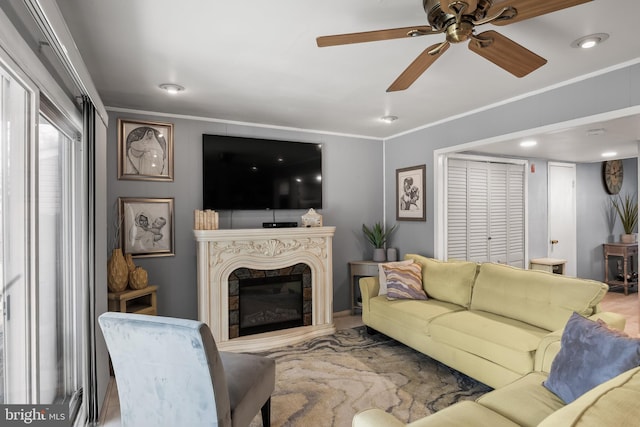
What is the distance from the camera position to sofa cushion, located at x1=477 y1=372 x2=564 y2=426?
160cm

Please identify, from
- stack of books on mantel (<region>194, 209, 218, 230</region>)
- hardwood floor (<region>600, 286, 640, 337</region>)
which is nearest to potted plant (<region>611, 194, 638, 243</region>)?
hardwood floor (<region>600, 286, 640, 337</region>)

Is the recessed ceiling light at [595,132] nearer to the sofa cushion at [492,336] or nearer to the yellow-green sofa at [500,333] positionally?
the yellow-green sofa at [500,333]

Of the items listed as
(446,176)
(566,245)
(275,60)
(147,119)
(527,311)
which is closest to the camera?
(275,60)

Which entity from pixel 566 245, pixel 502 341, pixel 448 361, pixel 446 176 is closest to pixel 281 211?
pixel 446 176

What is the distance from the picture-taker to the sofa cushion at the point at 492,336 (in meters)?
2.47

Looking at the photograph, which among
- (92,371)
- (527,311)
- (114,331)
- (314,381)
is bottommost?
(314,381)

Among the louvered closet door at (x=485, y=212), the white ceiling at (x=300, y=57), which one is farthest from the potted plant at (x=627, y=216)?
the white ceiling at (x=300, y=57)

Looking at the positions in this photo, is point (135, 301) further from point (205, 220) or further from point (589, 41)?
point (589, 41)

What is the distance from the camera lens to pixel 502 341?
102 inches

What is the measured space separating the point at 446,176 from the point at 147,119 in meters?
3.34

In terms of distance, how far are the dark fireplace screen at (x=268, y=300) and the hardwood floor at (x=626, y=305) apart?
3.75 metres

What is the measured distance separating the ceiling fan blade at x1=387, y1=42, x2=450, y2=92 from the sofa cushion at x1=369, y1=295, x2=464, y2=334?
2.00 m

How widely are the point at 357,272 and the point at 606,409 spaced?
3801mm

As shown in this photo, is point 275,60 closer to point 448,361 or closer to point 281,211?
point 281,211
